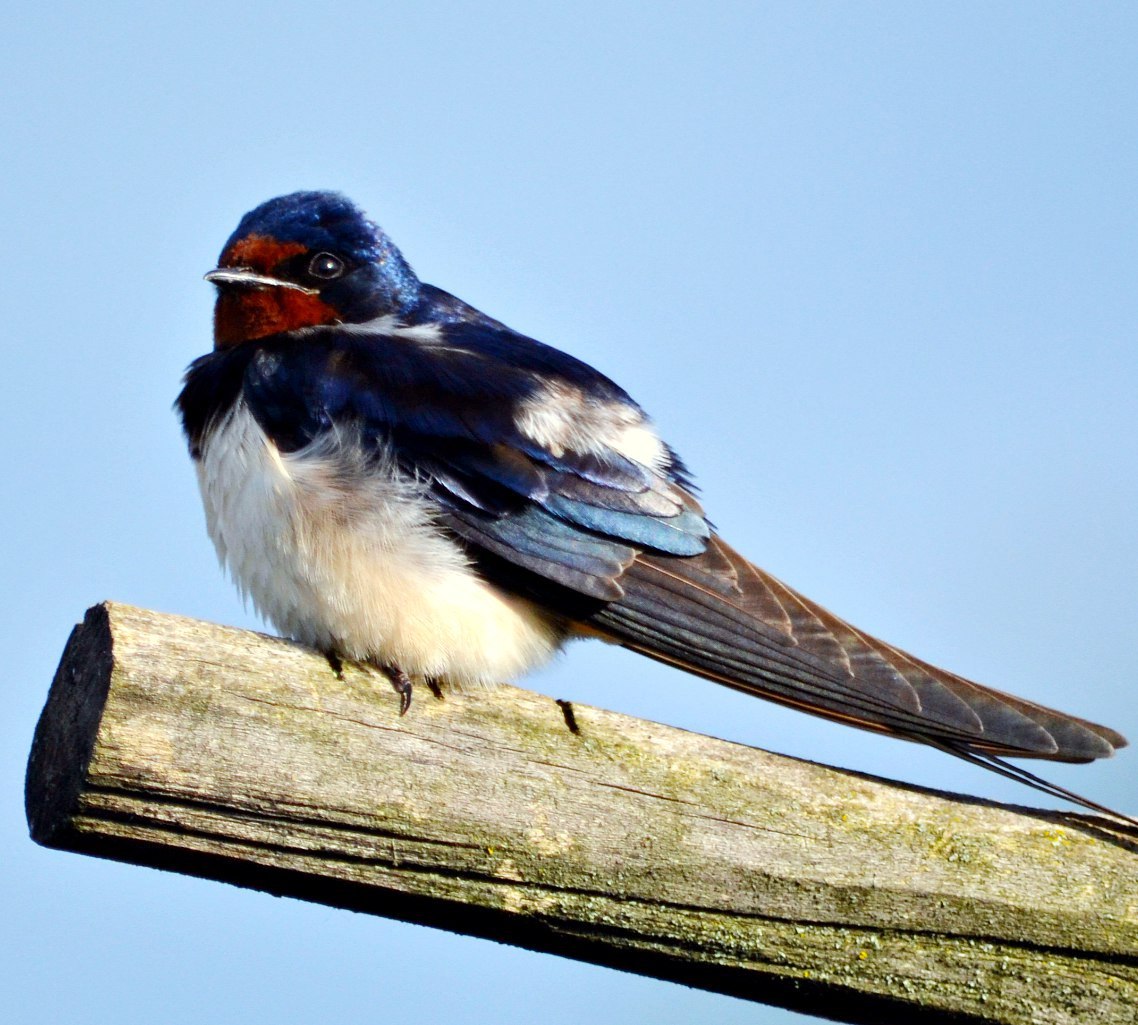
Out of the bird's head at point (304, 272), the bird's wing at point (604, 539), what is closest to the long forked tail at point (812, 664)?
the bird's wing at point (604, 539)

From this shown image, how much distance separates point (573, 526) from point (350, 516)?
1.02ft

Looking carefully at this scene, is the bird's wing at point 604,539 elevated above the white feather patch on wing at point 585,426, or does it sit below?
below

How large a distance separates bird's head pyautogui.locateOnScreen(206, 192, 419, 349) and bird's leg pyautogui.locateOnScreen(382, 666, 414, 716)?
0.99 metres

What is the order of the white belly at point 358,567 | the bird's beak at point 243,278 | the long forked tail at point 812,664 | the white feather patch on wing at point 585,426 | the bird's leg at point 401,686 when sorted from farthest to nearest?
1. the bird's beak at point 243,278
2. the white feather patch on wing at point 585,426
3. the white belly at point 358,567
4. the long forked tail at point 812,664
5. the bird's leg at point 401,686

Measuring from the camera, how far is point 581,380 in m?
2.47

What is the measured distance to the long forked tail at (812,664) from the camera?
76.8 inches

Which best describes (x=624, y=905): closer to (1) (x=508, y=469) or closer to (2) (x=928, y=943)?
(2) (x=928, y=943)

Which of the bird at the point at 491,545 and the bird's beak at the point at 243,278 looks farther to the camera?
the bird's beak at the point at 243,278

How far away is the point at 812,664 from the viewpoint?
2.06 meters

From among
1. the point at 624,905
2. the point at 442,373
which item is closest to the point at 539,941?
the point at 624,905

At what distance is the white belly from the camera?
2053 millimetres

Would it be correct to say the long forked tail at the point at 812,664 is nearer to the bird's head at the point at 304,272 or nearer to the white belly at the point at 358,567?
the white belly at the point at 358,567

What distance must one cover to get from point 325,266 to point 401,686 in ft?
4.18

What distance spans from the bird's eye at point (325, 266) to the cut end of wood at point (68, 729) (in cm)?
137
